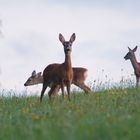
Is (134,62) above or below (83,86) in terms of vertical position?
above

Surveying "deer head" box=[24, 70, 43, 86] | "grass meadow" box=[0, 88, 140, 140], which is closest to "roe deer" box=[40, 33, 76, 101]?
"grass meadow" box=[0, 88, 140, 140]

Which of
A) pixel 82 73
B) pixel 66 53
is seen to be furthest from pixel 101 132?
pixel 82 73

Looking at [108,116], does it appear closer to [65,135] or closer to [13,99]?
[65,135]

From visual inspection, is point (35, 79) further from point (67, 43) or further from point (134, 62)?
point (67, 43)

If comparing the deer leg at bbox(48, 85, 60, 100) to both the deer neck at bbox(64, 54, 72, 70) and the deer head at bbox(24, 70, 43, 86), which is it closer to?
the deer neck at bbox(64, 54, 72, 70)

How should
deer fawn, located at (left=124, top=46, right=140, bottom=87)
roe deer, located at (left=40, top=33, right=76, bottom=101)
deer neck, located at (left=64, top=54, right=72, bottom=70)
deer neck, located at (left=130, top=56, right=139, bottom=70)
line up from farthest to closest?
deer neck, located at (left=130, top=56, right=139, bottom=70) → deer fawn, located at (left=124, top=46, right=140, bottom=87) → deer neck, located at (left=64, top=54, right=72, bottom=70) → roe deer, located at (left=40, top=33, right=76, bottom=101)

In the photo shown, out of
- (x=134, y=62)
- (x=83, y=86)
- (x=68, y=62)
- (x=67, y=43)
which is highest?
(x=134, y=62)

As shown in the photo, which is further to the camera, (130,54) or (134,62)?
(130,54)

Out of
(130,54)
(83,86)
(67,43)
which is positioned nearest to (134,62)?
(130,54)

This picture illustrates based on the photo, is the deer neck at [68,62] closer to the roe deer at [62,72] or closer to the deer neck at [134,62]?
the roe deer at [62,72]

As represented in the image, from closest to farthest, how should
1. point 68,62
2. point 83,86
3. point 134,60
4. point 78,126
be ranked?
point 78,126, point 68,62, point 83,86, point 134,60

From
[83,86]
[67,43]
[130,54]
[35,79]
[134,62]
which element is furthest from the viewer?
[35,79]

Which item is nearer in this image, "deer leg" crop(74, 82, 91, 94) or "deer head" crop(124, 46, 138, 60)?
"deer leg" crop(74, 82, 91, 94)

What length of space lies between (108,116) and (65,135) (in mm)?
2022
